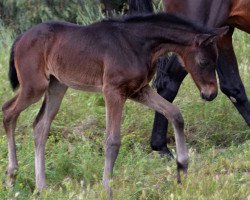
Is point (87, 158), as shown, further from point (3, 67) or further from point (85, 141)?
point (3, 67)

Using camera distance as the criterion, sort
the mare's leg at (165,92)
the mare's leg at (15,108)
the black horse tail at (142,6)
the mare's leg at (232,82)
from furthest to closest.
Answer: the black horse tail at (142,6) < the mare's leg at (232,82) < the mare's leg at (165,92) < the mare's leg at (15,108)

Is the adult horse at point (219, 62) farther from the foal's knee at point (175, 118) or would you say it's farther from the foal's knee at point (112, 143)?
the foal's knee at point (112, 143)

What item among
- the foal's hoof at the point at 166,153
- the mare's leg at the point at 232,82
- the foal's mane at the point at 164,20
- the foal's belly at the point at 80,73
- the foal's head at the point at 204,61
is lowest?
the foal's hoof at the point at 166,153

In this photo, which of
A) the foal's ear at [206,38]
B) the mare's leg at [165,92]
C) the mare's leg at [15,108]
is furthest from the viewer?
the mare's leg at [165,92]

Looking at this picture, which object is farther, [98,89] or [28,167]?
[28,167]

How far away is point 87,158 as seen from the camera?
5.25 m

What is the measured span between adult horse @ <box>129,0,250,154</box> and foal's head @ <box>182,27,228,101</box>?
126 centimetres

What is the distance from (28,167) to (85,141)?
727 millimetres

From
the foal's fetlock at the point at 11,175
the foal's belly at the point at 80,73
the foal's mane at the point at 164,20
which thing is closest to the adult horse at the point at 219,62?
the foal's mane at the point at 164,20

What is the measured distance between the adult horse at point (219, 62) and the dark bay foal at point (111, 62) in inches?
47.8

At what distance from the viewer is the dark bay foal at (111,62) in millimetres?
4441

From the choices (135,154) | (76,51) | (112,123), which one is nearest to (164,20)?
(76,51)

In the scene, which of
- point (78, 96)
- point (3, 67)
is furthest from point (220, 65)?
point (3, 67)

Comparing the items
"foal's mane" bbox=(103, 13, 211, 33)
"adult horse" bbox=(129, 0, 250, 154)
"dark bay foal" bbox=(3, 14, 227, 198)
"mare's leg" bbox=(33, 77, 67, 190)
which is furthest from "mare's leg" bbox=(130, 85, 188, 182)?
"adult horse" bbox=(129, 0, 250, 154)
